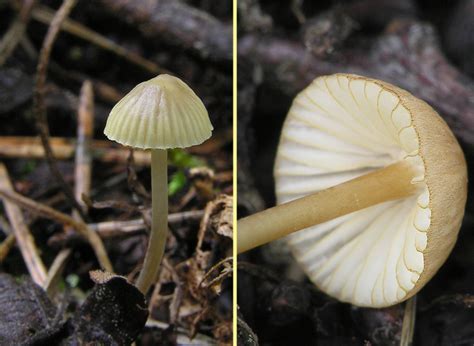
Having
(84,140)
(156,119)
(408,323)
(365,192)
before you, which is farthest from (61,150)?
(408,323)

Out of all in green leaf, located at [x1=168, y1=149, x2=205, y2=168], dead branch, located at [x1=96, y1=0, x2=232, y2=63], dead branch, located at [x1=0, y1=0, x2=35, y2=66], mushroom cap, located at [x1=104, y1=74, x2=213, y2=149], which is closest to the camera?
mushroom cap, located at [x1=104, y1=74, x2=213, y2=149]

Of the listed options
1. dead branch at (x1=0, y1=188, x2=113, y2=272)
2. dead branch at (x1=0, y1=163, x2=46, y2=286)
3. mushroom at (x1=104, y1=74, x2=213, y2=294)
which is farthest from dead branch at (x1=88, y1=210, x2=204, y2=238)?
mushroom at (x1=104, y1=74, x2=213, y2=294)

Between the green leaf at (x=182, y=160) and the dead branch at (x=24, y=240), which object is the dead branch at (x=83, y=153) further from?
the green leaf at (x=182, y=160)

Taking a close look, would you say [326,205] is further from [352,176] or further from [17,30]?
[17,30]

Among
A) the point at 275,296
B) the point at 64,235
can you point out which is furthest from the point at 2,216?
the point at 275,296

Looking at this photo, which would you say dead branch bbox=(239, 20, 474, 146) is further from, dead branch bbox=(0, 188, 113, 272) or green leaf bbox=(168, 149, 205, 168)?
dead branch bbox=(0, 188, 113, 272)

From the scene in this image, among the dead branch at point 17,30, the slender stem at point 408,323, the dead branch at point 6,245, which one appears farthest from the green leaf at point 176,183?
the dead branch at point 17,30
